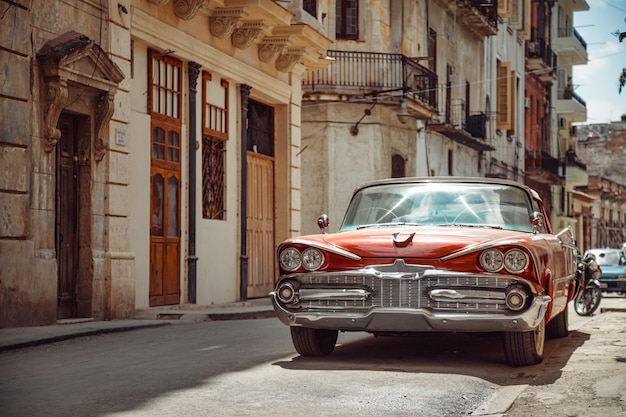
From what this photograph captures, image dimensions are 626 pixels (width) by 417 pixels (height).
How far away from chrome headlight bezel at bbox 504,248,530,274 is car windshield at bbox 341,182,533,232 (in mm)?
1173

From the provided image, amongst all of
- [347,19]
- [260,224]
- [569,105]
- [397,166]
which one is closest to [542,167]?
[569,105]

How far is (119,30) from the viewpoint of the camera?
46.4ft

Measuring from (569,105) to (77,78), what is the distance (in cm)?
4248

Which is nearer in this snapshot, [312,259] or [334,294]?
[334,294]

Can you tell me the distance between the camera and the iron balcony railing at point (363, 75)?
26.7 meters

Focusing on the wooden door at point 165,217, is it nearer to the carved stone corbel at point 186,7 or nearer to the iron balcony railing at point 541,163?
the carved stone corbel at point 186,7

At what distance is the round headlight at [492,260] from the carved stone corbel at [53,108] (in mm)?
6068

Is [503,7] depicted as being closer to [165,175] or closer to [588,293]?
[588,293]

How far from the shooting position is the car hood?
8.04 meters

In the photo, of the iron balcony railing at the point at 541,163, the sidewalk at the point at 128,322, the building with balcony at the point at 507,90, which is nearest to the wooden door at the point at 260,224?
the sidewalk at the point at 128,322

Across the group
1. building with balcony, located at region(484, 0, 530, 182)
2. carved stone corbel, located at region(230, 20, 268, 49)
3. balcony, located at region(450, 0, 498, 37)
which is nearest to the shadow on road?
carved stone corbel, located at region(230, 20, 268, 49)

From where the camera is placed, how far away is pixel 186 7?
16.4m

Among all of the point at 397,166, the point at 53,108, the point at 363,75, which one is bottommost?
the point at 53,108

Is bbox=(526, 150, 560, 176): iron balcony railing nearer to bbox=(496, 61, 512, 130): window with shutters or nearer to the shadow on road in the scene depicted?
bbox=(496, 61, 512, 130): window with shutters
